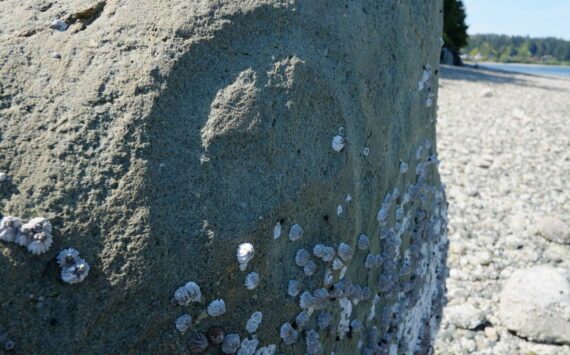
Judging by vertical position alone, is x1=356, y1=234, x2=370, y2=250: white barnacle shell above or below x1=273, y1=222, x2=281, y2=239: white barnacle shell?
below

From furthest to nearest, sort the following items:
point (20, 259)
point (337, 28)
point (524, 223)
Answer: point (524, 223), point (337, 28), point (20, 259)

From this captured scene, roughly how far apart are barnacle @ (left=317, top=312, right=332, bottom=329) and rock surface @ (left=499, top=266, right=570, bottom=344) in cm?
363

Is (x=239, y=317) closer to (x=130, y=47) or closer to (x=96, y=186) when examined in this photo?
(x=96, y=186)

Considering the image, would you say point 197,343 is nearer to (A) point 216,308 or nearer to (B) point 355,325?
(A) point 216,308

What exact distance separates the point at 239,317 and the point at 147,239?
0.47 metres

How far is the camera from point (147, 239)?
1.72 metres

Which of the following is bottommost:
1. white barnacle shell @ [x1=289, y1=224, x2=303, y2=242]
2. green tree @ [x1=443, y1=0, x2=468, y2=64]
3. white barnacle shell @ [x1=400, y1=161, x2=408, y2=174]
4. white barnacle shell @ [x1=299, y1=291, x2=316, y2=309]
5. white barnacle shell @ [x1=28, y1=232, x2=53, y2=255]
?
white barnacle shell @ [x1=299, y1=291, x2=316, y2=309]

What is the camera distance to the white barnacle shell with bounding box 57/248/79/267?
159cm

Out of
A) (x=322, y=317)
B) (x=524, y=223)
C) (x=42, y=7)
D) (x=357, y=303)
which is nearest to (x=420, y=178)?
(x=357, y=303)

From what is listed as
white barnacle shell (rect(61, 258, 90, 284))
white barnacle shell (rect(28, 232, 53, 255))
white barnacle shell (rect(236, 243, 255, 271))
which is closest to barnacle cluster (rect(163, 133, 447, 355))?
white barnacle shell (rect(236, 243, 255, 271))

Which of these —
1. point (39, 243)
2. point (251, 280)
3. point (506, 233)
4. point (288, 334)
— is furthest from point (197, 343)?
point (506, 233)

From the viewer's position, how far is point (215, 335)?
1803mm

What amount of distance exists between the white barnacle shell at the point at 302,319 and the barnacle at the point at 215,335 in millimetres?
374

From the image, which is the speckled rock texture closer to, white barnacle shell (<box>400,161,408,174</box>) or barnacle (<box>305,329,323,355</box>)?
barnacle (<box>305,329,323,355</box>)
